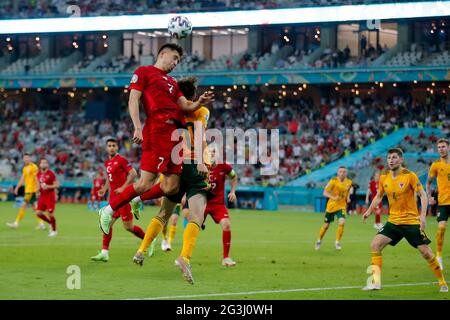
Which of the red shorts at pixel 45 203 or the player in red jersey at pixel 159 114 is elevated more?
the player in red jersey at pixel 159 114

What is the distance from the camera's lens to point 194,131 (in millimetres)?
13094

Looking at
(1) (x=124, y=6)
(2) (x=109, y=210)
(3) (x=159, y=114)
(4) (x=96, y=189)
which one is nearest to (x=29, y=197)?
(4) (x=96, y=189)

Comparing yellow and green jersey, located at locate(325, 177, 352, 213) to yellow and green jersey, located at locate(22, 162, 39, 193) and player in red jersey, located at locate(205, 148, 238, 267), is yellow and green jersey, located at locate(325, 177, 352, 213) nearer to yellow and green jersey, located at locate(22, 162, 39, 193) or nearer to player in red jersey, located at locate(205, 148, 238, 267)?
player in red jersey, located at locate(205, 148, 238, 267)

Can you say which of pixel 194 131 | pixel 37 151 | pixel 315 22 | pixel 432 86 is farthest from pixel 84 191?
pixel 194 131

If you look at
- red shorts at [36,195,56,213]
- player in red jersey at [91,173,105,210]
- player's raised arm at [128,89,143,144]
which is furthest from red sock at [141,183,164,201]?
player in red jersey at [91,173,105,210]

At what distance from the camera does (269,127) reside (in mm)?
56281

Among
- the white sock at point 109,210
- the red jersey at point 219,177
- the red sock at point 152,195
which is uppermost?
the white sock at point 109,210

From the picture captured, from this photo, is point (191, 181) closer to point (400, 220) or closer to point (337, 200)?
point (400, 220)

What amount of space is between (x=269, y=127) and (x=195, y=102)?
43.9 metres

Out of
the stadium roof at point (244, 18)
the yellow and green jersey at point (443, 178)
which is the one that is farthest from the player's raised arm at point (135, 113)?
the stadium roof at point (244, 18)

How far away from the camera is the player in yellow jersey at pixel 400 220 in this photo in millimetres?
13453

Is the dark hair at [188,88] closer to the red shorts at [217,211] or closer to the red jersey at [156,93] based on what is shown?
the red jersey at [156,93]

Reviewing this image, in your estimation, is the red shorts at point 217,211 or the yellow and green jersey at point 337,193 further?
the yellow and green jersey at point 337,193

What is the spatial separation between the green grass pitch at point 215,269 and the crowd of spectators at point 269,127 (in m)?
25.0
